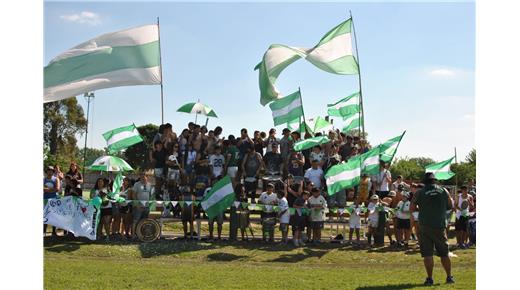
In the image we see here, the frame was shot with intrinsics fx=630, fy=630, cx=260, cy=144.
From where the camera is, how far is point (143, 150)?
3041 inches

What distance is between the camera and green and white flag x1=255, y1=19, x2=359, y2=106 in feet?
70.5

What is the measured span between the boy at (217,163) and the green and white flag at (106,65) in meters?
3.06

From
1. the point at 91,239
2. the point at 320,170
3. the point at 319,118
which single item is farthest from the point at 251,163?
the point at 319,118

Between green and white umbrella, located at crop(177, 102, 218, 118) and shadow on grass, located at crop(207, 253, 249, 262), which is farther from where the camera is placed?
green and white umbrella, located at crop(177, 102, 218, 118)

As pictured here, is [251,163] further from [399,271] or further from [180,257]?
[399,271]

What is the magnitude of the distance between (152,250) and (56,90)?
5774 millimetres

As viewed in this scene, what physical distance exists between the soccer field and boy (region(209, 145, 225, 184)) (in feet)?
7.73

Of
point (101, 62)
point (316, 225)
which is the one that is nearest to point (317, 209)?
point (316, 225)

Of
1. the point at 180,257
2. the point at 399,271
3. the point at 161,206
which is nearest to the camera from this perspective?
the point at 399,271

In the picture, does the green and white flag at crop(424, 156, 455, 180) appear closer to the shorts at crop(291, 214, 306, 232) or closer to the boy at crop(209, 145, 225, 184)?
the shorts at crop(291, 214, 306, 232)

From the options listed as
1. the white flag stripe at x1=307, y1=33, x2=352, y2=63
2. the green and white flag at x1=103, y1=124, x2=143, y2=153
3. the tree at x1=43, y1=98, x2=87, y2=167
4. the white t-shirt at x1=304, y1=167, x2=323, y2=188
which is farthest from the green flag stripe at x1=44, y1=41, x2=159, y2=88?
the tree at x1=43, y1=98, x2=87, y2=167

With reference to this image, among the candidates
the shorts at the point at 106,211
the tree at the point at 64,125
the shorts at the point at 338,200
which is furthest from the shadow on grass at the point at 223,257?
the tree at the point at 64,125

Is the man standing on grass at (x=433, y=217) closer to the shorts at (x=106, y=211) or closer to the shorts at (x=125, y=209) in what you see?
the shorts at (x=125, y=209)

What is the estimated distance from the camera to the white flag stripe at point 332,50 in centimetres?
2153
